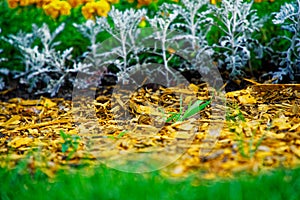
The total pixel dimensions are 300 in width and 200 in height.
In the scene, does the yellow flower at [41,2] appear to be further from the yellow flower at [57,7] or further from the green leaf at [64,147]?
the green leaf at [64,147]

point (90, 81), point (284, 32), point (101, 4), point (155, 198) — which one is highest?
point (101, 4)

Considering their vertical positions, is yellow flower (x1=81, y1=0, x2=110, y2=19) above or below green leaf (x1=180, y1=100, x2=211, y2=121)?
above

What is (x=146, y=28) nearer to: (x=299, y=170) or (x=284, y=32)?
(x=284, y=32)

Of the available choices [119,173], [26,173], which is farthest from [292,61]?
[26,173]

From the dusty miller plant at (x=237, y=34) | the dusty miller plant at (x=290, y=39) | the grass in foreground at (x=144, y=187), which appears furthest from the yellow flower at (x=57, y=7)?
the grass in foreground at (x=144, y=187)

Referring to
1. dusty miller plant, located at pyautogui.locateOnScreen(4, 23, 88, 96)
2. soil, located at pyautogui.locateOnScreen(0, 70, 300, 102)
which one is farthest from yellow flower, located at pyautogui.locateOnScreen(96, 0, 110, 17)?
soil, located at pyautogui.locateOnScreen(0, 70, 300, 102)

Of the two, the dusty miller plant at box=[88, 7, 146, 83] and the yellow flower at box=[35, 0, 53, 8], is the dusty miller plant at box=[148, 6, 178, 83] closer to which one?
the dusty miller plant at box=[88, 7, 146, 83]
